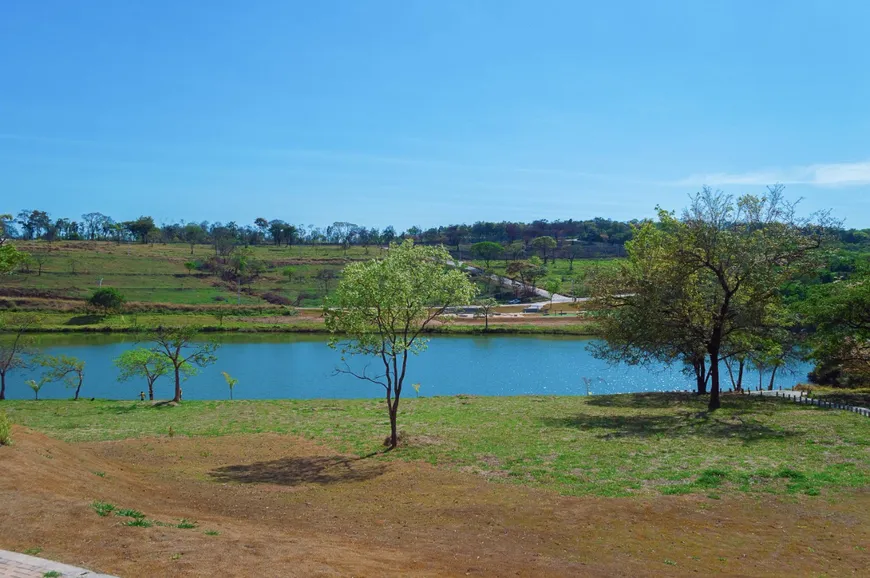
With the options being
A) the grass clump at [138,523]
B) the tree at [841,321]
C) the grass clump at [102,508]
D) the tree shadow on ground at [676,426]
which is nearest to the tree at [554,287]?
the tree at [841,321]

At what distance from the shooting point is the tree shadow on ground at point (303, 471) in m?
15.9

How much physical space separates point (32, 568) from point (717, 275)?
23.8 m

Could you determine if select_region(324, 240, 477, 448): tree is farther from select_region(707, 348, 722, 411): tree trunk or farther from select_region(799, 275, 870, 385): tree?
select_region(799, 275, 870, 385): tree

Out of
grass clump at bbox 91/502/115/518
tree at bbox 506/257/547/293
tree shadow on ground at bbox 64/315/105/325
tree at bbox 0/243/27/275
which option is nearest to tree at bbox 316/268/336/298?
tree at bbox 506/257/547/293

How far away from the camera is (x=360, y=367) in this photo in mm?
60562

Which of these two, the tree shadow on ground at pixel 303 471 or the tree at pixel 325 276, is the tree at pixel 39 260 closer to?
the tree at pixel 325 276

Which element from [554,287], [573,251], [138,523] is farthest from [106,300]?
[573,251]

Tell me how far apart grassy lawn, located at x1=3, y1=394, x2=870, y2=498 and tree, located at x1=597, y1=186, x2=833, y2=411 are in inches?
132

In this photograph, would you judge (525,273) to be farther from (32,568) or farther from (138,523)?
(32,568)

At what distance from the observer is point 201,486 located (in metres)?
15.0

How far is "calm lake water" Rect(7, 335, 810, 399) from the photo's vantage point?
4594 centimetres

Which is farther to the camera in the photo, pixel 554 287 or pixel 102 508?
pixel 554 287

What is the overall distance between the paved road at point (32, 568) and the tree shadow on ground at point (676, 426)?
15.9m

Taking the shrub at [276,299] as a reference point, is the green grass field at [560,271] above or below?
above
